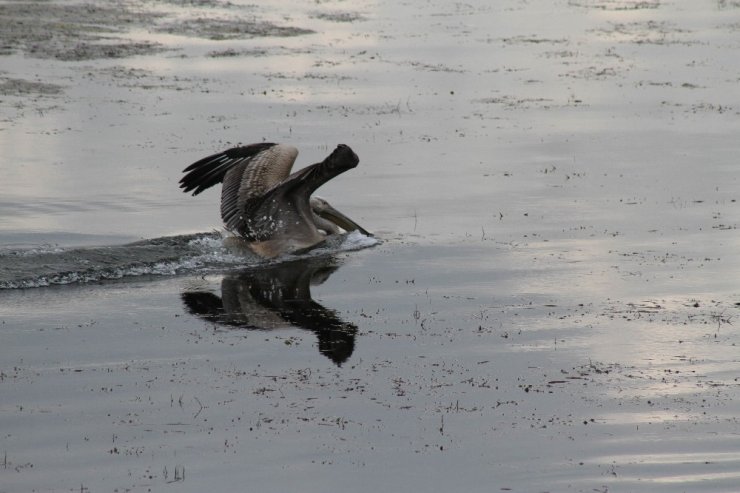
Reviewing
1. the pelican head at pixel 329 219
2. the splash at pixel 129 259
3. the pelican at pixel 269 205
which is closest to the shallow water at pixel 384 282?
the splash at pixel 129 259

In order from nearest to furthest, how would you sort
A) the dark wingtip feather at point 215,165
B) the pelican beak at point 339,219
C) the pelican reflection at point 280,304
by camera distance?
the pelican reflection at point 280,304 → the dark wingtip feather at point 215,165 → the pelican beak at point 339,219

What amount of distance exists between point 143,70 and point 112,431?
53.0ft

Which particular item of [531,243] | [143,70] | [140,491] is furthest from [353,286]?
[143,70]

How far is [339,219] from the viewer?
1491 centimetres

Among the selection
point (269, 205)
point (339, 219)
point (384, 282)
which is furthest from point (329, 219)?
point (384, 282)

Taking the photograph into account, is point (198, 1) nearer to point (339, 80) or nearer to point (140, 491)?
point (339, 80)

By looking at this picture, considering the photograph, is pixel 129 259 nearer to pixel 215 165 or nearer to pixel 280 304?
pixel 215 165

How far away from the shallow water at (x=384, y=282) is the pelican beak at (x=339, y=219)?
0.47m

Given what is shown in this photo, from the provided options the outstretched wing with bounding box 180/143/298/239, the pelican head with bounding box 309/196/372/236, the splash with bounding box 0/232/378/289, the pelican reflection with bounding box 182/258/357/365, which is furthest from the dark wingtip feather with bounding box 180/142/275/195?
the pelican reflection with bounding box 182/258/357/365

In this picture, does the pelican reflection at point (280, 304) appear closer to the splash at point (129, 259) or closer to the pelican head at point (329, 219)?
the splash at point (129, 259)

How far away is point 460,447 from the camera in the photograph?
9031 mm

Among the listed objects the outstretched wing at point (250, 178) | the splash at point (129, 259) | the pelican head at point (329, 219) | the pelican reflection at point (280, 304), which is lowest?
the pelican reflection at point (280, 304)

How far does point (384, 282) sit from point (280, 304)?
3.86ft

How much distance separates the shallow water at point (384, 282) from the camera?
29.3ft
